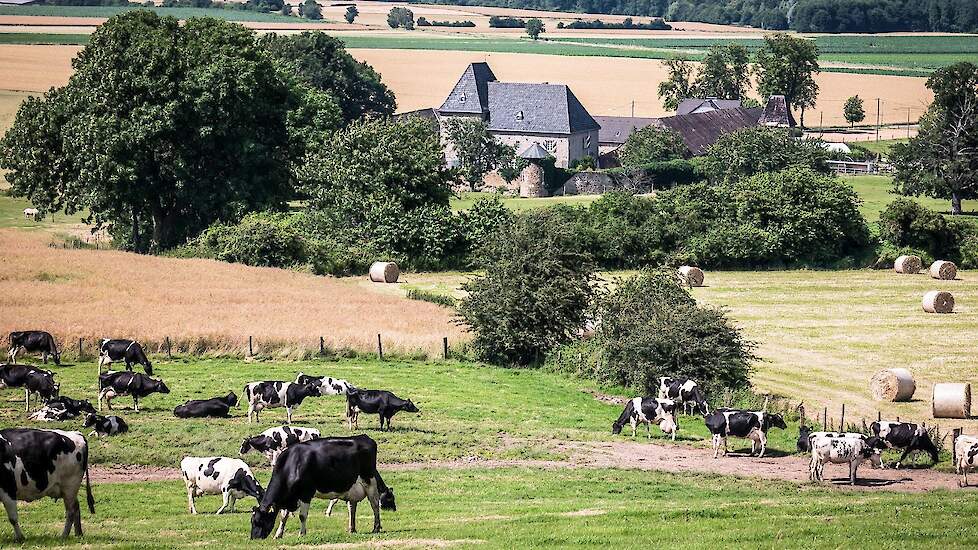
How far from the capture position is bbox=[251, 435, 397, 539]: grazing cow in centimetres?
2039

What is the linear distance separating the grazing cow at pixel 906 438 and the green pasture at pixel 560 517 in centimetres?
356

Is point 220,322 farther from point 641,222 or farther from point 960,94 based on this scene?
point 960,94

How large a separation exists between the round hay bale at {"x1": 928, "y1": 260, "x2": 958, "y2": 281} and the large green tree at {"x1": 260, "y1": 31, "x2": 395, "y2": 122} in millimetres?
59287

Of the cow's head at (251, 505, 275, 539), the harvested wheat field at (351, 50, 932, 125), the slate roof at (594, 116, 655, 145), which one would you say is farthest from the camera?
the harvested wheat field at (351, 50, 932, 125)

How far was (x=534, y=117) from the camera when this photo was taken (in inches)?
4843

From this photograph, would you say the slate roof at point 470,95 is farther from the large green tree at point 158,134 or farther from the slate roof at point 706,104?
the large green tree at point 158,134

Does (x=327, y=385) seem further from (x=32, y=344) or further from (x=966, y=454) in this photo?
(x=966, y=454)

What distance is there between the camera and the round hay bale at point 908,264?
65.8 m

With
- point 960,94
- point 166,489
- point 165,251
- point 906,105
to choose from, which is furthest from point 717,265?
point 906,105

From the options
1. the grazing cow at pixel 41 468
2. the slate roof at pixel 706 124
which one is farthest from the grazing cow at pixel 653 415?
the slate roof at pixel 706 124

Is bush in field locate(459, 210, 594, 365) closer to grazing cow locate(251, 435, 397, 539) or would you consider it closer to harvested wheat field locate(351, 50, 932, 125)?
grazing cow locate(251, 435, 397, 539)

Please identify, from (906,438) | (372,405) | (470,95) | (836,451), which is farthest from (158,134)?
(470,95)

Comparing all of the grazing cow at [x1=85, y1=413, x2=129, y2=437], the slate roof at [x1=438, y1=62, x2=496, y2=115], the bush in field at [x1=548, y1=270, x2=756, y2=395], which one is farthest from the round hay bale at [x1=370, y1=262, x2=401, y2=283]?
the slate roof at [x1=438, y1=62, x2=496, y2=115]

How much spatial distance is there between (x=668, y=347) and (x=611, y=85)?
14609 cm
